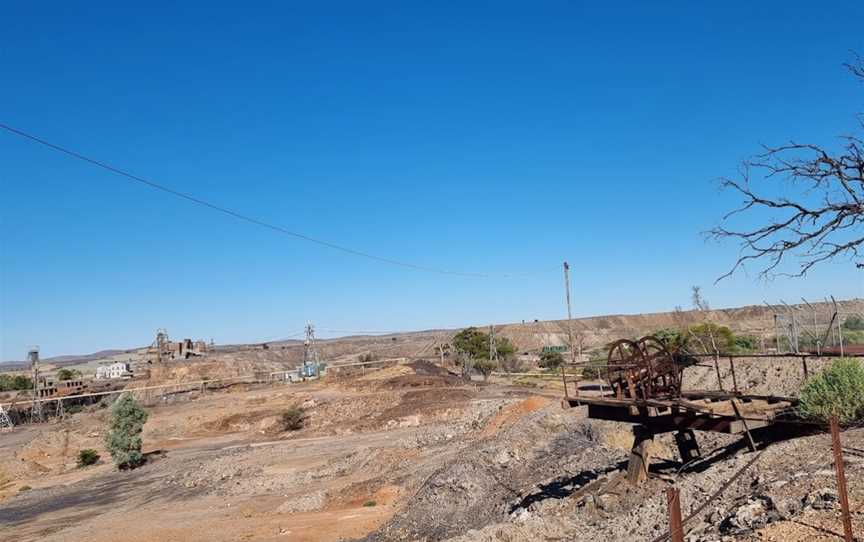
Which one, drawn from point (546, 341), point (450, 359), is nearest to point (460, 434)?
point (450, 359)

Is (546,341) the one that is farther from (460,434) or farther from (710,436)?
(710,436)

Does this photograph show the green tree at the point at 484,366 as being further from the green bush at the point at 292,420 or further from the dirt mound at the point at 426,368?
the green bush at the point at 292,420

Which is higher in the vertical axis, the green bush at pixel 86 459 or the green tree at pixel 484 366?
the green tree at pixel 484 366

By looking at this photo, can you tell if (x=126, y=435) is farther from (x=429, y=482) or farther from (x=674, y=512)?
(x=674, y=512)

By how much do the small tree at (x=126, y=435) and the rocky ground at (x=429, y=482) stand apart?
1.13 meters

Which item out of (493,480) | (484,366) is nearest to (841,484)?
(493,480)

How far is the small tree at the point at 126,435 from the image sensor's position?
29875mm

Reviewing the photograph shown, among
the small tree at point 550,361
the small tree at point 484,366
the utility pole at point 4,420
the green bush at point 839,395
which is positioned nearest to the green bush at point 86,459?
the utility pole at point 4,420

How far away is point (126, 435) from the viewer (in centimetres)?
3047

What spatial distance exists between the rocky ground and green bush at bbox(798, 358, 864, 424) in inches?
36.5

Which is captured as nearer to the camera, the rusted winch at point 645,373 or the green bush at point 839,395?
the green bush at point 839,395

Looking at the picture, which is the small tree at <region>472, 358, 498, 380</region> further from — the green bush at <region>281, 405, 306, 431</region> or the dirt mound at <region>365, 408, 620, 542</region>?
the dirt mound at <region>365, 408, 620, 542</region>

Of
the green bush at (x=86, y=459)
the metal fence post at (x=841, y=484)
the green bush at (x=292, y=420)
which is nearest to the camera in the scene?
the metal fence post at (x=841, y=484)

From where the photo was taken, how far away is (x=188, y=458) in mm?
30969
